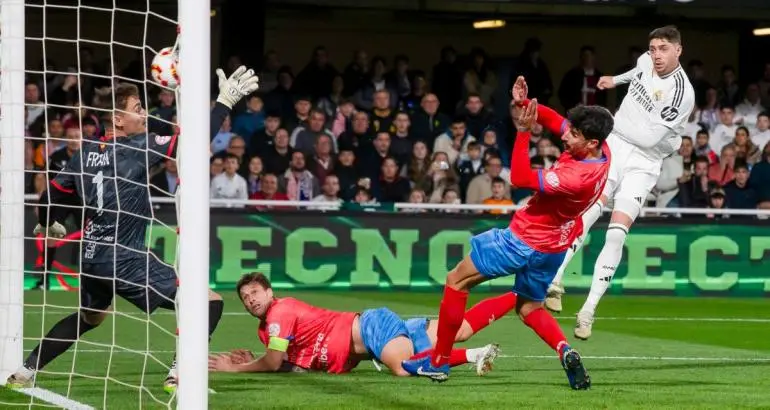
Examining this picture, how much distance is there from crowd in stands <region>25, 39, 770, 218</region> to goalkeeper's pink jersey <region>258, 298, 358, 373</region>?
8421mm

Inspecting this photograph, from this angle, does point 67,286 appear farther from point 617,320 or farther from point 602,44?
point 602,44

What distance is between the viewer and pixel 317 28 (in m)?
25.1

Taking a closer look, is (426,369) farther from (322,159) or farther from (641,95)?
(322,159)

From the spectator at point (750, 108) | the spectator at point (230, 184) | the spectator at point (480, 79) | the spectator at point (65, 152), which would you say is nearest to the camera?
the spectator at point (65, 152)

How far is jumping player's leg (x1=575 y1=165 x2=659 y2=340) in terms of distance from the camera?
11.2 metres

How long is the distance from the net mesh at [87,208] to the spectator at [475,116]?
4.38 m

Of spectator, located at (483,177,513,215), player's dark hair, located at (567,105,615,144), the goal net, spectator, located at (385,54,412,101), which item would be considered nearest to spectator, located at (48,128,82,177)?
the goal net

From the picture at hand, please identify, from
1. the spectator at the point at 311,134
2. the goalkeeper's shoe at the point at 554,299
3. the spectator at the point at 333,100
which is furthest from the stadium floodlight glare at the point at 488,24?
the goalkeeper's shoe at the point at 554,299

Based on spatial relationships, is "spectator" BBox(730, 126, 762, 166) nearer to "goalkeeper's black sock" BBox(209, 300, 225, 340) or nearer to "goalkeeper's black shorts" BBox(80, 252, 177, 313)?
"goalkeeper's black sock" BBox(209, 300, 225, 340)

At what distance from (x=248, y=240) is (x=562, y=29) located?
966cm

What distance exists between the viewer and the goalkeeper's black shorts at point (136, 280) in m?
9.11

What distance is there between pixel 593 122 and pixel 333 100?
501 inches

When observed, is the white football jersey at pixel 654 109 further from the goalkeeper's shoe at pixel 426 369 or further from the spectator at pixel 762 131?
the spectator at pixel 762 131

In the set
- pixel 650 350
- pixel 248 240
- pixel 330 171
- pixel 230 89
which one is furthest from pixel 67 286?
pixel 230 89
